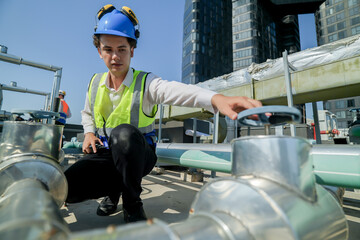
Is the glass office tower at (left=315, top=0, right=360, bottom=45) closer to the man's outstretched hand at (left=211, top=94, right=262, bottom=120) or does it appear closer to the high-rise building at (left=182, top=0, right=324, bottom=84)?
the high-rise building at (left=182, top=0, right=324, bottom=84)

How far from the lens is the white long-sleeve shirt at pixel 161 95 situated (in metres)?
0.99

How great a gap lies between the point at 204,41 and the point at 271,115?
29734 millimetres

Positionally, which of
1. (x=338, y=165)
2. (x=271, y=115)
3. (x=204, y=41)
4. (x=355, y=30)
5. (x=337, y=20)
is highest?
(x=337, y=20)

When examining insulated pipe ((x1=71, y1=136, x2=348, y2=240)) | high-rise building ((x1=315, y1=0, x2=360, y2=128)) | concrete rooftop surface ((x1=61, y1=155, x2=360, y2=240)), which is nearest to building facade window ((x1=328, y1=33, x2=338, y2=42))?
high-rise building ((x1=315, y1=0, x2=360, y2=128))

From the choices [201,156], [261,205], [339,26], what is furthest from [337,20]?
[261,205]

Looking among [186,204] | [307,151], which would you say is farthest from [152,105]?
[307,151]

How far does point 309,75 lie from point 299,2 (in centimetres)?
3478

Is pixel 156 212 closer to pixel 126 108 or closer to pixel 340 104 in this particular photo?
pixel 126 108

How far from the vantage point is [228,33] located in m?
32.2

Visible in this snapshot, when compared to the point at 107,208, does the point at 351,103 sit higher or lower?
higher

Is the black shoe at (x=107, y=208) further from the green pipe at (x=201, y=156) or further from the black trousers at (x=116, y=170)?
the green pipe at (x=201, y=156)

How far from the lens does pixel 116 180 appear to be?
1.32m

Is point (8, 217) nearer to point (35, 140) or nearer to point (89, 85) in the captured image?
point (35, 140)

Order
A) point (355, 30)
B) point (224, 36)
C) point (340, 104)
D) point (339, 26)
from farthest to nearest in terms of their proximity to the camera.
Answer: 1. point (224, 36)
2. point (339, 26)
3. point (340, 104)
4. point (355, 30)
